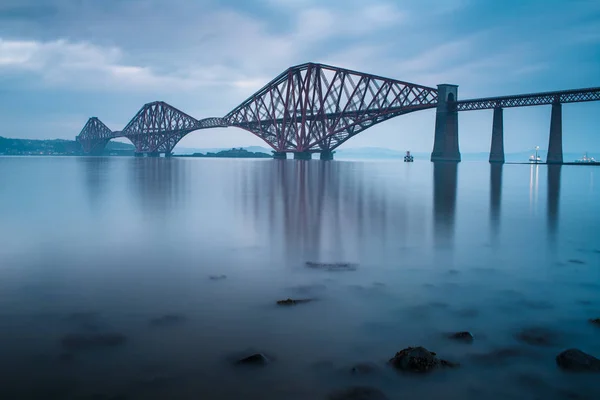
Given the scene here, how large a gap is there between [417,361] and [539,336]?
5.31 feet

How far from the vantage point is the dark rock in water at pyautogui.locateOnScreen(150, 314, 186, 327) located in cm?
518

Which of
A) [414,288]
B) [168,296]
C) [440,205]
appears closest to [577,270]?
[414,288]

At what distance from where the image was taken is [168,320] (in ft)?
17.3

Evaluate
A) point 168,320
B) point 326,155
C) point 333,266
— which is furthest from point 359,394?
point 326,155

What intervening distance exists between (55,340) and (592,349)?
533 centimetres

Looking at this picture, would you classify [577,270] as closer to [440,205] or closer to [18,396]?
[18,396]

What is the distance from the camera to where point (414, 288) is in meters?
6.71

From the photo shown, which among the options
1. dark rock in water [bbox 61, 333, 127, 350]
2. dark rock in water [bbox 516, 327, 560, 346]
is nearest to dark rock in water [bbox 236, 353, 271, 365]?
dark rock in water [bbox 61, 333, 127, 350]

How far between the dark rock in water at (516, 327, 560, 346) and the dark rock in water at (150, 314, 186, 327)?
12.0 ft

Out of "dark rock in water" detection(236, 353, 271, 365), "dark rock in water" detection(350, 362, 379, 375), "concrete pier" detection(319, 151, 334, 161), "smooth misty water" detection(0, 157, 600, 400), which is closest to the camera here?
"smooth misty water" detection(0, 157, 600, 400)

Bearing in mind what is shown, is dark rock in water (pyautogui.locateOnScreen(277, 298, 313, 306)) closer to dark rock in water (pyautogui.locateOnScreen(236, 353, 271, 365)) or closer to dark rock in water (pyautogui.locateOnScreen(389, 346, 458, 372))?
dark rock in water (pyautogui.locateOnScreen(236, 353, 271, 365))

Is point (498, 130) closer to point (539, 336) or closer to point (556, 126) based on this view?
point (556, 126)

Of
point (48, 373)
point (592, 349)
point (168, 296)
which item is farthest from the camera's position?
point (168, 296)

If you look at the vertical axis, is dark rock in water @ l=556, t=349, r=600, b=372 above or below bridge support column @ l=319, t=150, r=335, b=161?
below
